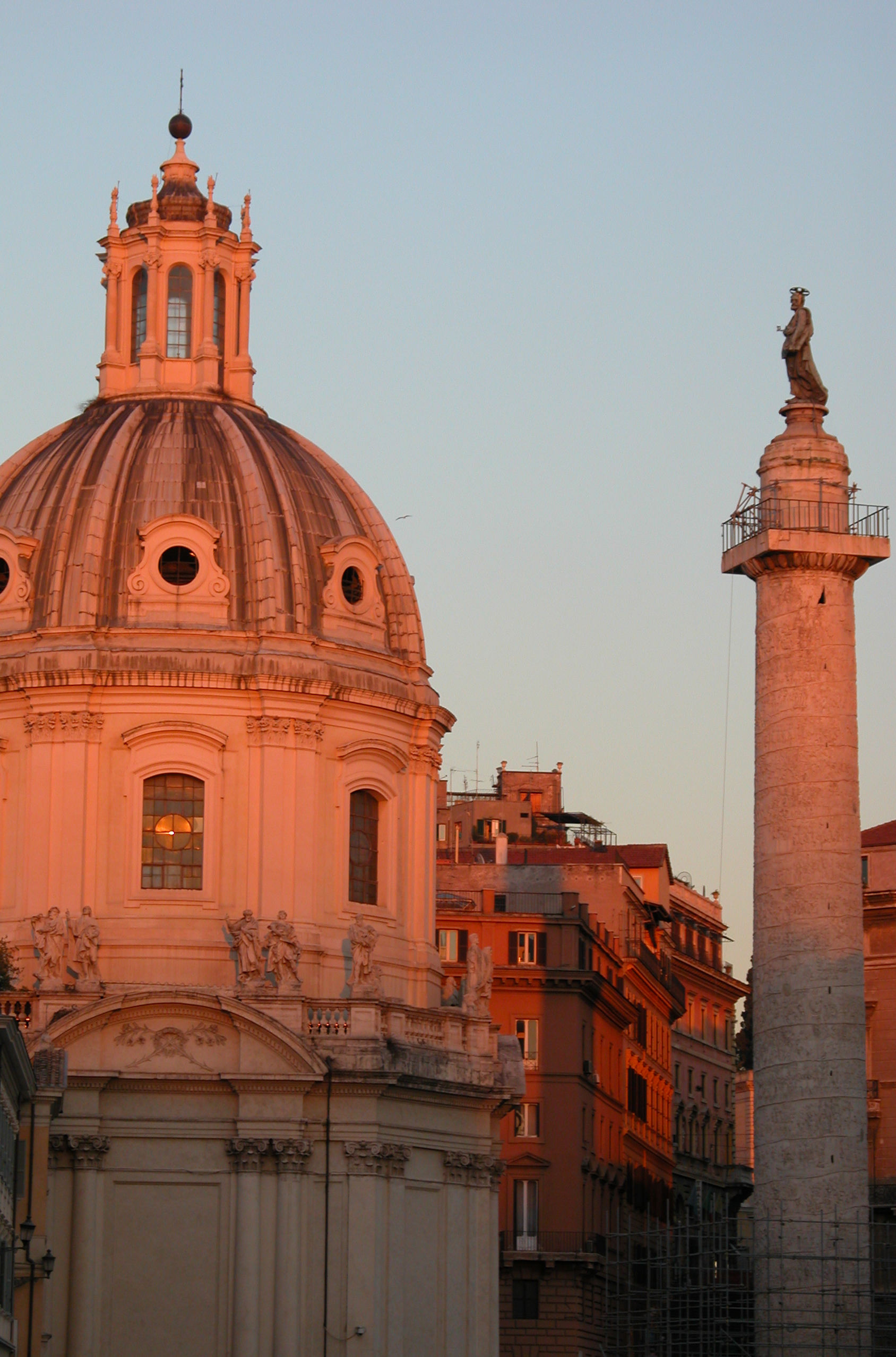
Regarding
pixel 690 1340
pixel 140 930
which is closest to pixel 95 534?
pixel 140 930

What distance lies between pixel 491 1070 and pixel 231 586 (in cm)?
1222

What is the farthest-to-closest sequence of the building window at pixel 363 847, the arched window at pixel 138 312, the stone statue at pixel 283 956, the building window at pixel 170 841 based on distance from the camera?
1. the arched window at pixel 138 312
2. the building window at pixel 363 847
3. the building window at pixel 170 841
4. the stone statue at pixel 283 956

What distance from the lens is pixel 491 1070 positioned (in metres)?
74.5

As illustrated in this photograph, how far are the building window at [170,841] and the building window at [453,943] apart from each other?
18539mm

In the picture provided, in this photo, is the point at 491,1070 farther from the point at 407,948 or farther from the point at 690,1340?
the point at 690,1340

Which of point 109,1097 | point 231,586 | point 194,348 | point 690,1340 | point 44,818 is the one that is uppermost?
point 194,348

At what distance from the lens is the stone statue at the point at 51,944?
70.6 m

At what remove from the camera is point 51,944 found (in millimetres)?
70812

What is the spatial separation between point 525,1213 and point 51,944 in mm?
23203

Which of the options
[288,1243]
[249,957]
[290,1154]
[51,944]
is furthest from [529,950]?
[51,944]

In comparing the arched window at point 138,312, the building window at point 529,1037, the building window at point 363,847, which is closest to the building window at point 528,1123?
the building window at point 529,1037

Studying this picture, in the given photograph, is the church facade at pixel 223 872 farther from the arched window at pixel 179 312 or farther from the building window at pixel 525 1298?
the building window at pixel 525 1298

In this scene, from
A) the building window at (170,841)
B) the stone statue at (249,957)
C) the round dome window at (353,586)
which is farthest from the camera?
the round dome window at (353,586)

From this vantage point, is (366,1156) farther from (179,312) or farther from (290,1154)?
(179,312)
